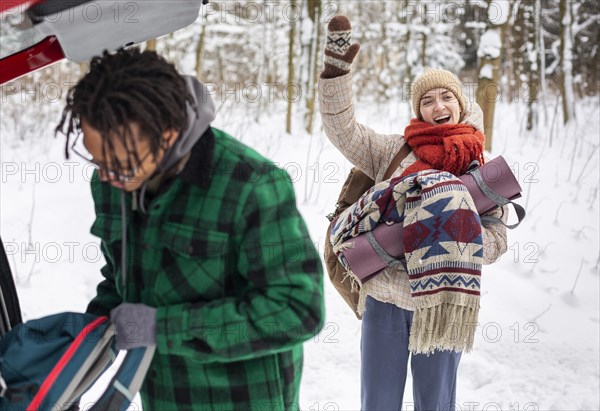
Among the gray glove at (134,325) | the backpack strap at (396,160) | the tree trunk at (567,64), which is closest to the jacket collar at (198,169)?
the gray glove at (134,325)

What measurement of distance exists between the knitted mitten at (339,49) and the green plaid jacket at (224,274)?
3.42 ft

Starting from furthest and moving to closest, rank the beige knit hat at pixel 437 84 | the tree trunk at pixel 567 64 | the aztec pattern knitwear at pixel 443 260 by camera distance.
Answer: the tree trunk at pixel 567 64, the beige knit hat at pixel 437 84, the aztec pattern knitwear at pixel 443 260

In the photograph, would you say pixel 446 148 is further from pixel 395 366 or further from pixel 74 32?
pixel 74 32

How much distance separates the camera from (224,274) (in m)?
1.38

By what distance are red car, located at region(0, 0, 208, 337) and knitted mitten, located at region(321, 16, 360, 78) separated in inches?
30.1

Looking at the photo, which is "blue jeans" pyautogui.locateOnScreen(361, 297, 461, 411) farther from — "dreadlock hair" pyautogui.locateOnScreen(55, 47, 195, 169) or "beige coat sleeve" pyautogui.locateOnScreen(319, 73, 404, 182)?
"dreadlock hair" pyautogui.locateOnScreen(55, 47, 195, 169)

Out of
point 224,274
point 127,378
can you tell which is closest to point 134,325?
point 127,378

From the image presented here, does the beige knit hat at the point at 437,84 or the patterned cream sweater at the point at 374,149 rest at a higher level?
the beige knit hat at the point at 437,84

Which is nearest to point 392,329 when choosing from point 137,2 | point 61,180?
point 137,2

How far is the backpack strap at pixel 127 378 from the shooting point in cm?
137

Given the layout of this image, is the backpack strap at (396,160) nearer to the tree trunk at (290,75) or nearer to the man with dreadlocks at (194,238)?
the man with dreadlocks at (194,238)

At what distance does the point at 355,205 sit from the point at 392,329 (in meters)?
0.57

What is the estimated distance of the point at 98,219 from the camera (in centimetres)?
150

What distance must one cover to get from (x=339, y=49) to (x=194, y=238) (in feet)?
4.16
